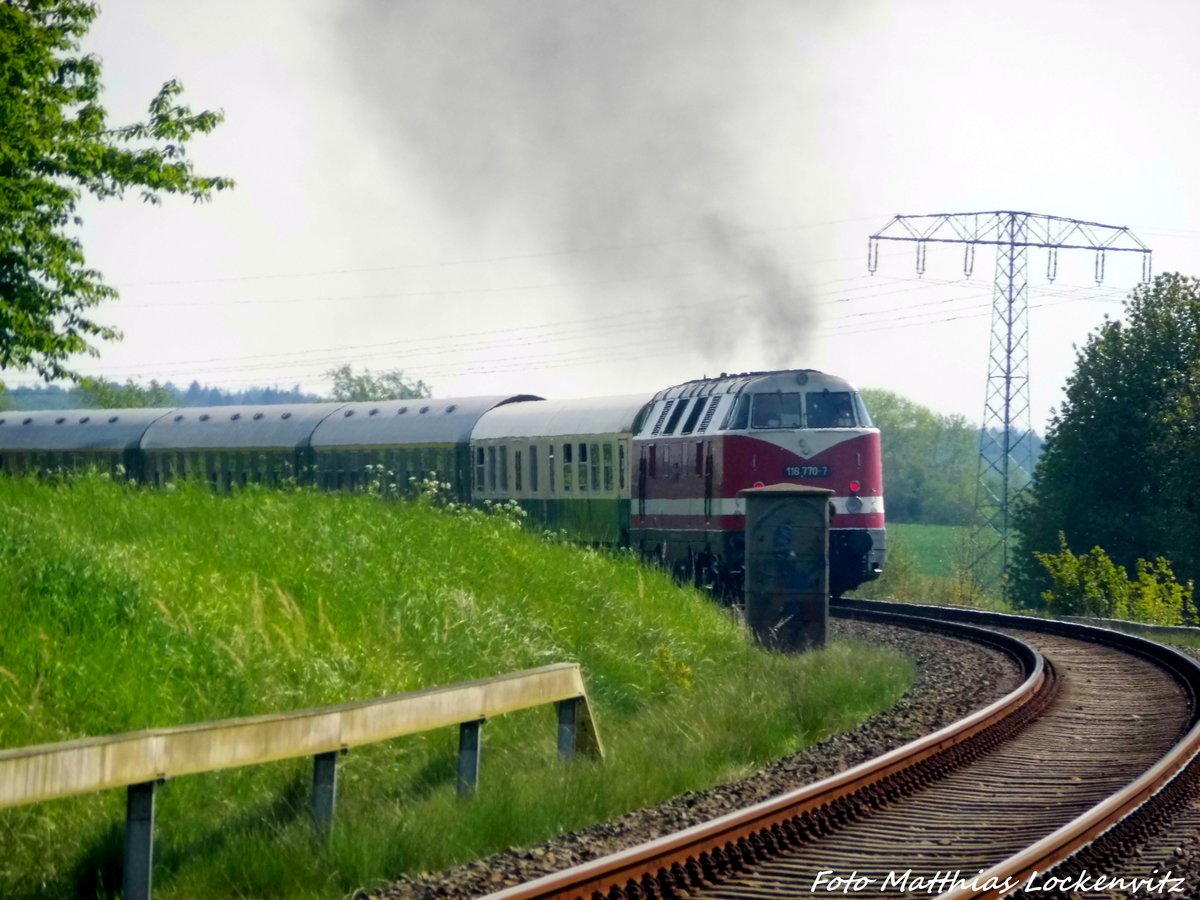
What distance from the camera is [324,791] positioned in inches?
327

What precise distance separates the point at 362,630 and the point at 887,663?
23.4ft

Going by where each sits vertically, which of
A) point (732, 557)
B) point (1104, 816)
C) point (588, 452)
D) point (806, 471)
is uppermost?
point (588, 452)

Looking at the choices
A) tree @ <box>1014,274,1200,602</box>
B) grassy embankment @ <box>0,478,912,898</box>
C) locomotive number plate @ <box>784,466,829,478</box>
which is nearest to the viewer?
grassy embankment @ <box>0,478,912,898</box>

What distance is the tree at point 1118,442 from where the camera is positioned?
47406 mm

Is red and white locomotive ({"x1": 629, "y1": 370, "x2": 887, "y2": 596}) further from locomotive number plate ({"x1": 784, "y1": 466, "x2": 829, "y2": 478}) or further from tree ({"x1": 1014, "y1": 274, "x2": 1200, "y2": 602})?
tree ({"x1": 1014, "y1": 274, "x2": 1200, "y2": 602})

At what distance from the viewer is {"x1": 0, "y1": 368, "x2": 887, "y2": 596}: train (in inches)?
902

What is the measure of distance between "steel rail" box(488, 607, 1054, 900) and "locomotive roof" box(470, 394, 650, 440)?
43.5 feet

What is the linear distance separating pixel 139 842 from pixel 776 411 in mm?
16820

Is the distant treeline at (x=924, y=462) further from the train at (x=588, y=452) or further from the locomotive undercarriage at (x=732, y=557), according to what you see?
the locomotive undercarriage at (x=732, y=557)

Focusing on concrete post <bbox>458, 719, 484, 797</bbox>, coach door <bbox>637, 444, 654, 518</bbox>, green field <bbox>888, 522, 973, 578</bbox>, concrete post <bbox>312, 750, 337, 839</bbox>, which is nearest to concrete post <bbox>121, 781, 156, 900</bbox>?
concrete post <bbox>312, 750, 337, 839</bbox>

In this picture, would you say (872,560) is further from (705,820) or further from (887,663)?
(705,820)

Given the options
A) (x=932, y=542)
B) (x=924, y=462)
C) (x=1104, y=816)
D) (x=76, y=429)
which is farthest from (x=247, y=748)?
(x=924, y=462)

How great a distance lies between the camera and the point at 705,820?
880 cm

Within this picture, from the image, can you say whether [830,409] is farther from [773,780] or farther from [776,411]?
[773,780]
